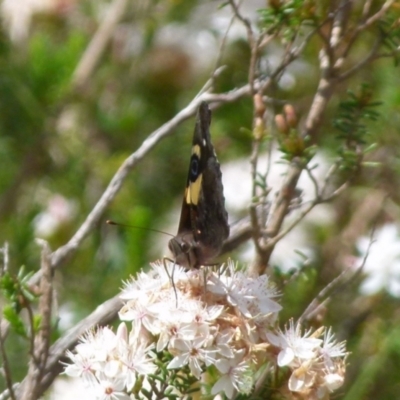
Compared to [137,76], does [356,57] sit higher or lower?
lower

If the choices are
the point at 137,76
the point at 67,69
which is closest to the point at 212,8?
the point at 137,76

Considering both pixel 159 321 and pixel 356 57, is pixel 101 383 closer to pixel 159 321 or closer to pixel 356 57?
pixel 159 321

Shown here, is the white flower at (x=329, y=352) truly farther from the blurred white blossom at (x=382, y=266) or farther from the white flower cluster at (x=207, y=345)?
the blurred white blossom at (x=382, y=266)

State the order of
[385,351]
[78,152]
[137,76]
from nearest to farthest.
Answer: [385,351], [78,152], [137,76]

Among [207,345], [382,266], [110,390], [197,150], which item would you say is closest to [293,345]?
[207,345]

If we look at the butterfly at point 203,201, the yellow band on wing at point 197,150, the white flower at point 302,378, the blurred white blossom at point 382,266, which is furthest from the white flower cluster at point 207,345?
the blurred white blossom at point 382,266

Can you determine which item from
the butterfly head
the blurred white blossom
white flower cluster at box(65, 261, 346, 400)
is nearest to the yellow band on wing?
the butterfly head

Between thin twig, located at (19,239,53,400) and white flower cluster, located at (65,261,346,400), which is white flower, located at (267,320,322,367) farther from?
thin twig, located at (19,239,53,400)
